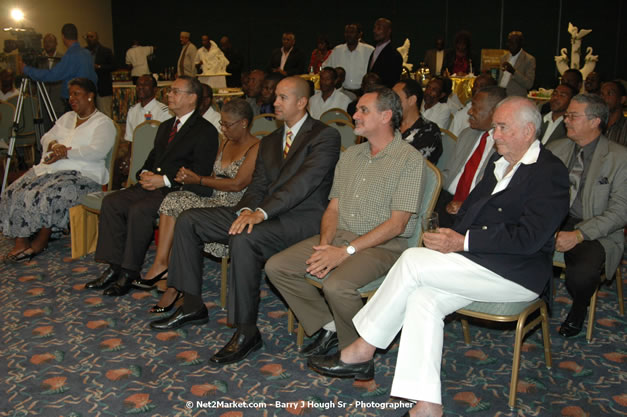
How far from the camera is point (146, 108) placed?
19.1 feet

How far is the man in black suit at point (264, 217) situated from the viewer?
3041 millimetres

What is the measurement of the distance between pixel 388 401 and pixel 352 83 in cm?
636

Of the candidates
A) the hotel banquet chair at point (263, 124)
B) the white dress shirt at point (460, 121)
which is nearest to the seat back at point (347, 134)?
the hotel banquet chair at point (263, 124)

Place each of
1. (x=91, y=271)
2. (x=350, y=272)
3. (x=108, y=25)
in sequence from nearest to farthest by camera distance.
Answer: (x=350, y=272)
(x=91, y=271)
(x=108, y=25)

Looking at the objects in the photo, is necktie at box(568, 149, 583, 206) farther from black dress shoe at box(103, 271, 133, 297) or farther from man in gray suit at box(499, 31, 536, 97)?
man in gray suit at box(499, 31, 536, 97)

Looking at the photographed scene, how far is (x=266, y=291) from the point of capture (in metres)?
3.94

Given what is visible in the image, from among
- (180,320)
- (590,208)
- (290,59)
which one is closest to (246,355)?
(180,320)

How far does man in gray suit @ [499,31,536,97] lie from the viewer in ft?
23.4

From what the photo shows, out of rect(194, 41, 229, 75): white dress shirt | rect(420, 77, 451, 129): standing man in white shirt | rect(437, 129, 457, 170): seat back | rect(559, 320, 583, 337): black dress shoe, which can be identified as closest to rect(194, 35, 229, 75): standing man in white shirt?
rect(194, 41, 229, 75): white dress shirt

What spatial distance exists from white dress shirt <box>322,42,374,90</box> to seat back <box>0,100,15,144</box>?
4250mm

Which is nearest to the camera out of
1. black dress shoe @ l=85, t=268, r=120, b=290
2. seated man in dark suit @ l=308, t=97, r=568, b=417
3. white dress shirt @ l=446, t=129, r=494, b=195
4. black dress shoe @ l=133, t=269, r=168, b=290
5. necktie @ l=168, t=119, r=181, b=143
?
seated man in dark suit @ l=308, t=97, r=568, b=417

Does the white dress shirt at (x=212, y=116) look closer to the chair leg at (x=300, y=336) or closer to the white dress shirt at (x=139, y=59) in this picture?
the chair leg at (x=300, y=336)

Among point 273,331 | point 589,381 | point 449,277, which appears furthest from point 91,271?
point 589,381

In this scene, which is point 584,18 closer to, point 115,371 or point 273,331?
point 273,331
